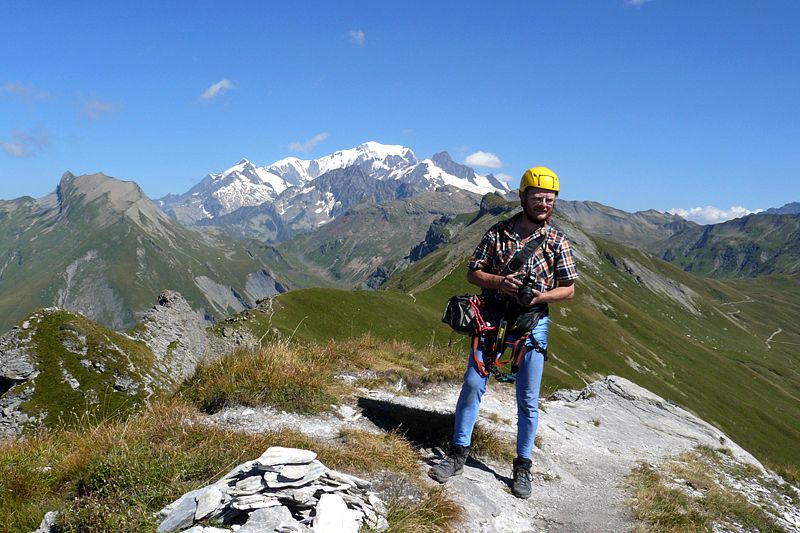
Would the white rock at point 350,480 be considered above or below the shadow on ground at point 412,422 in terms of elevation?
above

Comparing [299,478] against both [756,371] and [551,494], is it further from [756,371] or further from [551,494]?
[756,371]

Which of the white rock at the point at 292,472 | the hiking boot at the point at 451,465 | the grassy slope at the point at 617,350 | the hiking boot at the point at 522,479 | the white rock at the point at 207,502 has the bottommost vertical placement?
the grassy slope at the point at 617,350

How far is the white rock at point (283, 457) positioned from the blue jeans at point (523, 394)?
2853 mm

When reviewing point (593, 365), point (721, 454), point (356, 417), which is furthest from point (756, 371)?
point (356, 417)

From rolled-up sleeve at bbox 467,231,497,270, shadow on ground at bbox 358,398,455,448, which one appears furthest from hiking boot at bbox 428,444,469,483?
rolled-up sleeve at bbox 467,231,497,270

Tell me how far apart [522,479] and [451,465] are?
1391 millimetres

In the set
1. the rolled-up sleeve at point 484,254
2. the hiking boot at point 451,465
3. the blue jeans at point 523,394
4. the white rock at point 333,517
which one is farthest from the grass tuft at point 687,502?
the white rock at point 333,517

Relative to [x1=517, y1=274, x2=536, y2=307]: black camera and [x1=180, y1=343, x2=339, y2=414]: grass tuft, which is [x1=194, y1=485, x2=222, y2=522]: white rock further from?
[x1=517, y1=274, x2=536, y2=307]: black camera

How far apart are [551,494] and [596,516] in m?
0.81

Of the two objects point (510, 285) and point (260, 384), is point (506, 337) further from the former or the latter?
point (260, 384)

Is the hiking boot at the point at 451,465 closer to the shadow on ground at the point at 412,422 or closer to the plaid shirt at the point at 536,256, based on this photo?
the shadow on ground at the point at 412,422

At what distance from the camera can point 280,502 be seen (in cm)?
546

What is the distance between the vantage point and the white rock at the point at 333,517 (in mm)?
5195

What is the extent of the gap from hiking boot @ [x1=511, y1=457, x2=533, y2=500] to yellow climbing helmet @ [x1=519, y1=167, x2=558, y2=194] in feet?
14.8
